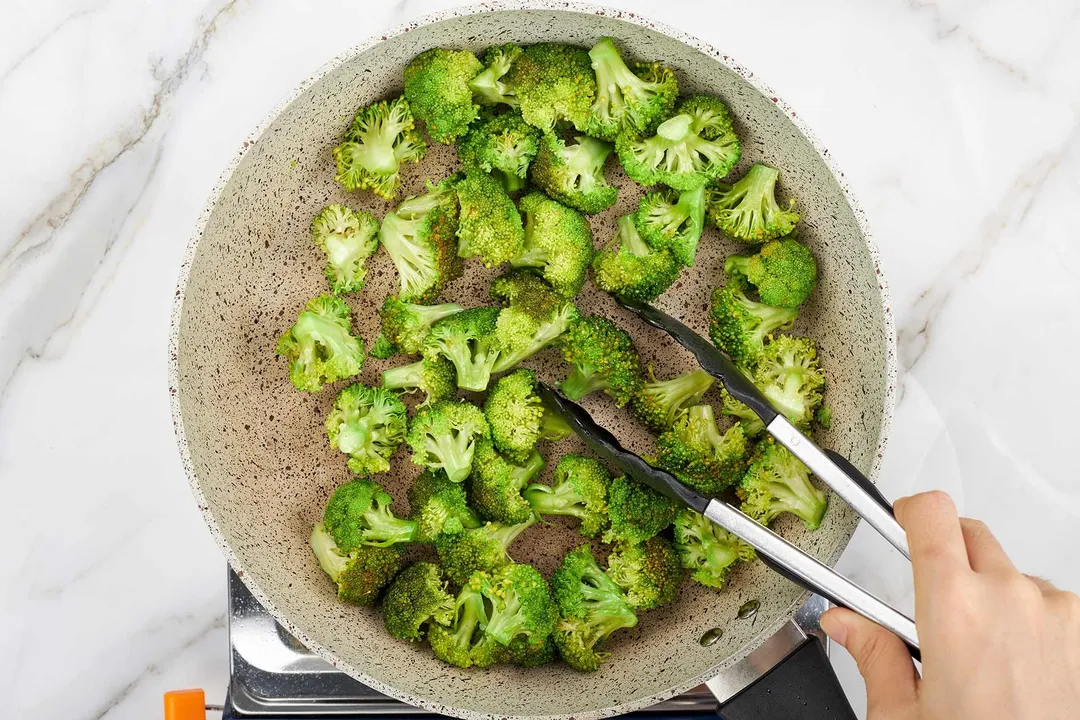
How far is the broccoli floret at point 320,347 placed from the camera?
199cm

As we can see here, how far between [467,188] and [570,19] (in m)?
0.41

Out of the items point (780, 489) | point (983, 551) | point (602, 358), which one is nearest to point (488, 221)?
point (602, 358)

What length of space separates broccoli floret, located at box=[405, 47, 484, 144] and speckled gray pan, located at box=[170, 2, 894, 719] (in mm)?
37

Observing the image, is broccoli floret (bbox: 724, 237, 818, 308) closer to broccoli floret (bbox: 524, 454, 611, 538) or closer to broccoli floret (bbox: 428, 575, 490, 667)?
broccoli floret (bbox: 524, 454, 611, 538)

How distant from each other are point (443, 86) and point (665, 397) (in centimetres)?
84

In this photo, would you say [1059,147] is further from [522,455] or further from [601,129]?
[522,455]

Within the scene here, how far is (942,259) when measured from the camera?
2.27 meters

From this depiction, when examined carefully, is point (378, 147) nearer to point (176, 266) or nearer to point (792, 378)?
point (176, 266)

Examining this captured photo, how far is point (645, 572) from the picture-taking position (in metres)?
2.02

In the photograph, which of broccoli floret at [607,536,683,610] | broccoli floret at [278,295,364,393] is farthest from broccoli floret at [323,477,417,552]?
broccoli floret at [607,536,683,610]

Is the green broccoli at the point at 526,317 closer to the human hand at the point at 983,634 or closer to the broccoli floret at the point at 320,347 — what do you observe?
the broccoli floret at the point at 320,347

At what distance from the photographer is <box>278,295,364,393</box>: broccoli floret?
1.99 meters

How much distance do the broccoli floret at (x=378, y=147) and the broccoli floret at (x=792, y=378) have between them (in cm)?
92

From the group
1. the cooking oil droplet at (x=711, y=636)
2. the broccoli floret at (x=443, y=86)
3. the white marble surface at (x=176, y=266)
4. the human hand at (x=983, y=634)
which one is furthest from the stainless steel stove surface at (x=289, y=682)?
the broccoli floret at (x=443, y=86)
